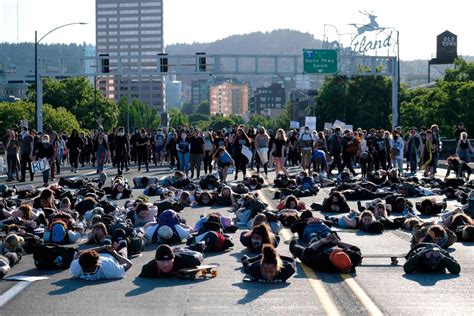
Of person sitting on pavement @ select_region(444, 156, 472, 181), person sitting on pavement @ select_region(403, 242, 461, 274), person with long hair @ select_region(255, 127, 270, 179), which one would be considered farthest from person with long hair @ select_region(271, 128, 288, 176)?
person sitting on pavement @ select_region(403, 242, 461, 274)

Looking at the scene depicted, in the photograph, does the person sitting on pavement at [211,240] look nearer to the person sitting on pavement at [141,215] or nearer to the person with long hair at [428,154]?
the person sitting on pavement at [141,215]

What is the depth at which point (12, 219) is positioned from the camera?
17.7 m

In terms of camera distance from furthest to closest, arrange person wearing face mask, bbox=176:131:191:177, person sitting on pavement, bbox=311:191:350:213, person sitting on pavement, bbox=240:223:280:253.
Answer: person wearing face mask, bbox=176:131:191:177 → person sitting on pavement, bbox=311:191:350:213 → person sitting on pavement, bbox=240:223:280:253

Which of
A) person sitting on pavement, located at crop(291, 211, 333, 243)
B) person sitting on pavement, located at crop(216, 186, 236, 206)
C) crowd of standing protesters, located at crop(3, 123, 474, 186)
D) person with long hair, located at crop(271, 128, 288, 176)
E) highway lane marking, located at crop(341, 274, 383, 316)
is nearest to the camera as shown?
highway lane marking, located at crop(341, 274, 383, 316)

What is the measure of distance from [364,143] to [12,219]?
2414 cm

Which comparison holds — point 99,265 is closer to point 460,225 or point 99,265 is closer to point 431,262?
point 431,262

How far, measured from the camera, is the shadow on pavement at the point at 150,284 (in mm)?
11639

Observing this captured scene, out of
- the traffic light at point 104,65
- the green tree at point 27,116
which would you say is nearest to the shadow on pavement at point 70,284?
the traffic light at point 104,65

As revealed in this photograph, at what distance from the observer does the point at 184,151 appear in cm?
3569

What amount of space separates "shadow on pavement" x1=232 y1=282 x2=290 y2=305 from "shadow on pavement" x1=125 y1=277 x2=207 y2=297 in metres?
0.69

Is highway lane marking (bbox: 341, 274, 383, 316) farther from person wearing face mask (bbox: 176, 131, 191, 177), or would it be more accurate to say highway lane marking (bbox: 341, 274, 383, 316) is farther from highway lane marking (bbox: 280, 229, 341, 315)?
person wearing face mask (bbox: 176, 131, 191, 177)

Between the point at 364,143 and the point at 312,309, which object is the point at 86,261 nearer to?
the point at 312,309

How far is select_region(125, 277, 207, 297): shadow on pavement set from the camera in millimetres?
11639

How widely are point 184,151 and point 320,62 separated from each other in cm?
3500
